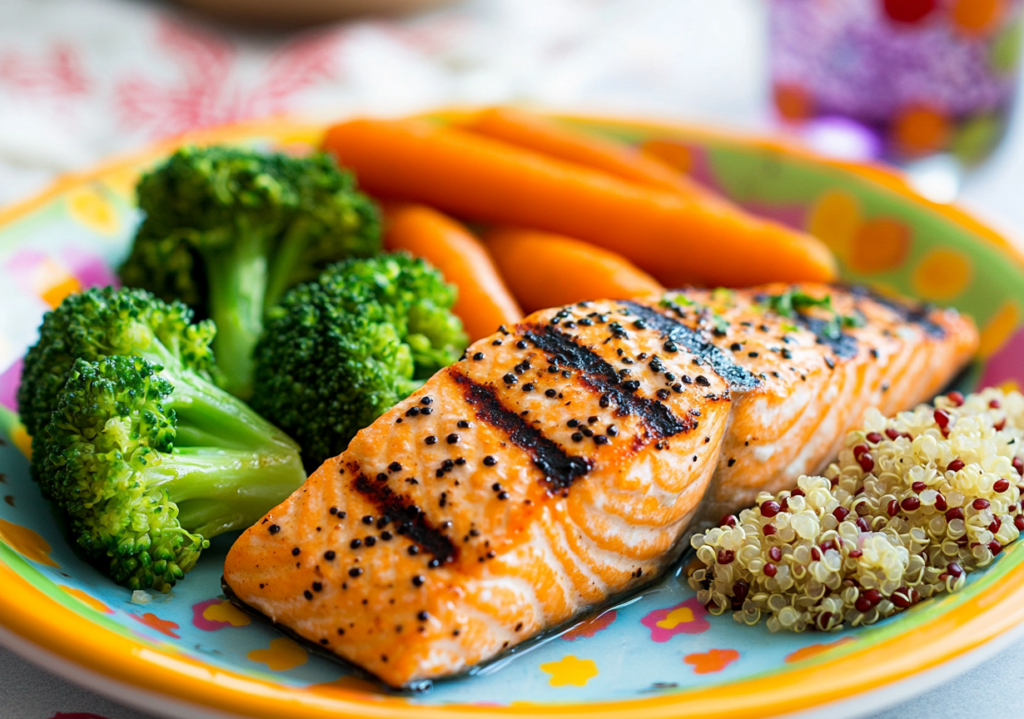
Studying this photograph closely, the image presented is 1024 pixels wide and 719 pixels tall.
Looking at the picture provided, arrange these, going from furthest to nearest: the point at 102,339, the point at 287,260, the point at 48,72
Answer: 1. the point at 48,72
2. the point at 287,260
3. the point at 102,339

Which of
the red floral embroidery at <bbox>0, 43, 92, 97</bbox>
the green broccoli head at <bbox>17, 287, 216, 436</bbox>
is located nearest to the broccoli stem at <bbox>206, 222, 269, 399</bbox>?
the green broccoli head at <bbox>17, 287, 216, 436</bbox>

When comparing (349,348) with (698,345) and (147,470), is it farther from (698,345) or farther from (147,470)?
(698,345)

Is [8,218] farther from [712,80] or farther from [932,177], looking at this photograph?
[712,80]

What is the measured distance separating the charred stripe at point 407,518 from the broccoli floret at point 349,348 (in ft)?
1.26

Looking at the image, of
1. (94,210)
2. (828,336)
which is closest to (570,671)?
(828,336)

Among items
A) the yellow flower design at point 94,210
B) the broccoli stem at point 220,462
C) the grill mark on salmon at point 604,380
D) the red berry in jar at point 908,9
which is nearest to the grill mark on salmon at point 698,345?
the grill mark on salmon at point 604,380

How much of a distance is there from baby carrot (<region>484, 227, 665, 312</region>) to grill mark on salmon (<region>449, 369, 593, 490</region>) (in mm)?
959

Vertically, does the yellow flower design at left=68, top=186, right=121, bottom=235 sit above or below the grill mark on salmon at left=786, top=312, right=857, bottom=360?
below

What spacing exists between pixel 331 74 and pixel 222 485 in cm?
299

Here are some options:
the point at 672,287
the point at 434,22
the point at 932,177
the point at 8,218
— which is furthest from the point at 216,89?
the point at 932,177

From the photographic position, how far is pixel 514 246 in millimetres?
3197

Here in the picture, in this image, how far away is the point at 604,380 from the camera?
203 centimetres

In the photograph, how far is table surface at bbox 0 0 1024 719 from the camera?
4180 millimetres

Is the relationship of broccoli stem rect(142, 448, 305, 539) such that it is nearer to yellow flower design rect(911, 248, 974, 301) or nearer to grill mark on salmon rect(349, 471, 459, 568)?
grill mark on salmon rect(349, 471, 459, 568)
